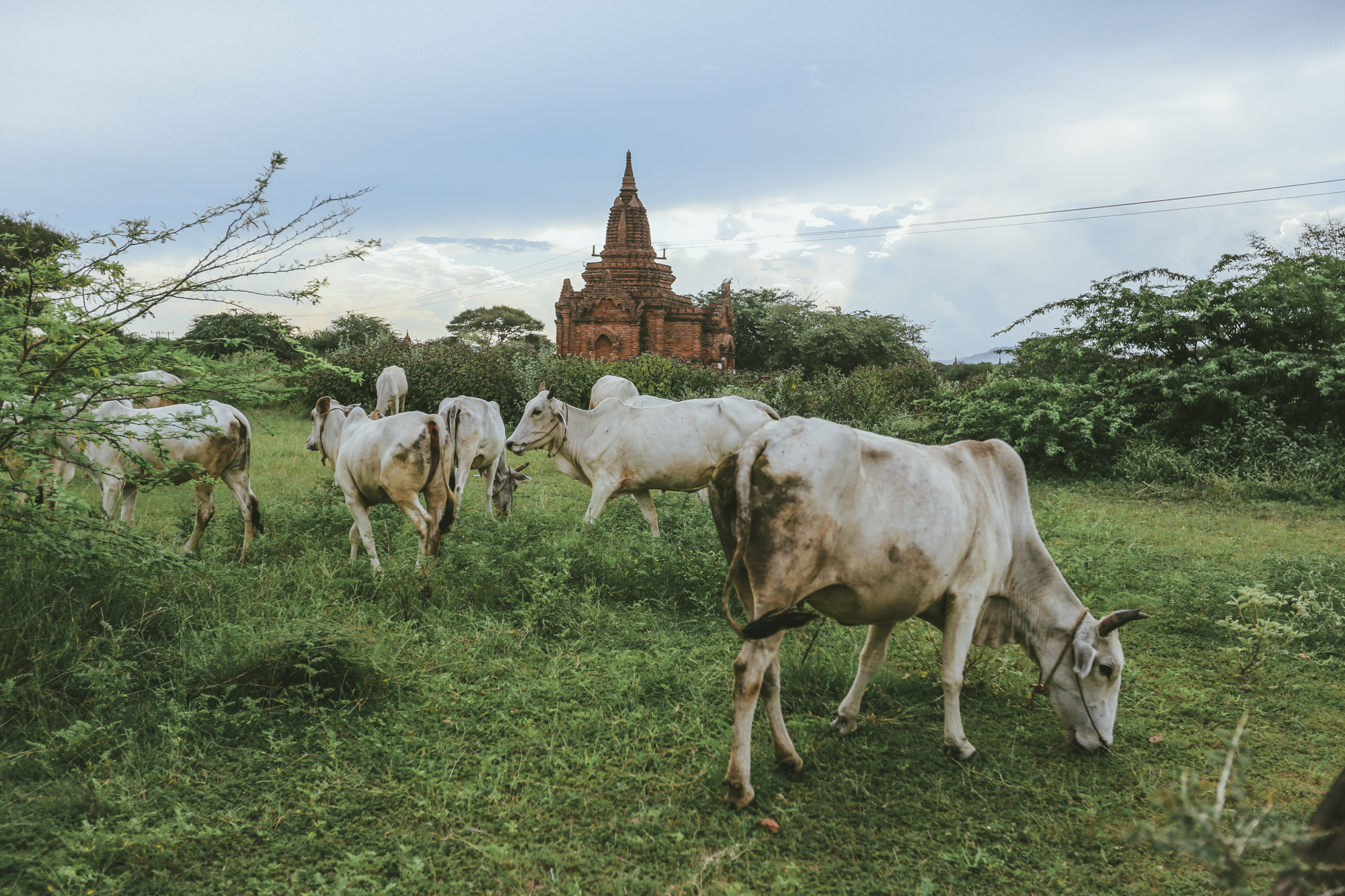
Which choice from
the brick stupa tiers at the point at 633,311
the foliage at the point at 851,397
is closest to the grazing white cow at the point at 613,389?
the foliage at the point at 851,397

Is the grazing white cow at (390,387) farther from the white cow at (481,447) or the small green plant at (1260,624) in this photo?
the small green plant at (1260,624)

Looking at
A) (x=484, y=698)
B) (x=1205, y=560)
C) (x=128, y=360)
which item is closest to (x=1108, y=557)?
(x=1205, y=560)

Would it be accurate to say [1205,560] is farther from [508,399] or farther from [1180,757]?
[508,399]

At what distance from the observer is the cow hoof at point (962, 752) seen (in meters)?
3.62

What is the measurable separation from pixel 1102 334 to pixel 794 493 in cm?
1218

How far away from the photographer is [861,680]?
3873mm

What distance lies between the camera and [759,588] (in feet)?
10.4

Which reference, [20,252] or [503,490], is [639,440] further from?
[20,252]

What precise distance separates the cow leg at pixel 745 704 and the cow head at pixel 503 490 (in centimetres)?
578

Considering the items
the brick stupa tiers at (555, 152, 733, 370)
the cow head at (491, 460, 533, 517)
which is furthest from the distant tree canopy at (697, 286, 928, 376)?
the cow head at (491, 460, 533, 517)

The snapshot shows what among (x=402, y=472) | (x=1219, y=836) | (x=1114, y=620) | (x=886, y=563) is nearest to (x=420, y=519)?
(x=402, y=472)

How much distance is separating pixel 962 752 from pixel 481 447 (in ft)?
20.8

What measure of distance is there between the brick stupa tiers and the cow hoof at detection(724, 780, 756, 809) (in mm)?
24332

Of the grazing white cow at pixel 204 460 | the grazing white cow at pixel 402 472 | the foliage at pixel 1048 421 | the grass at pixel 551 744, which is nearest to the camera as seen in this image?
the grass at pixel 551 744
